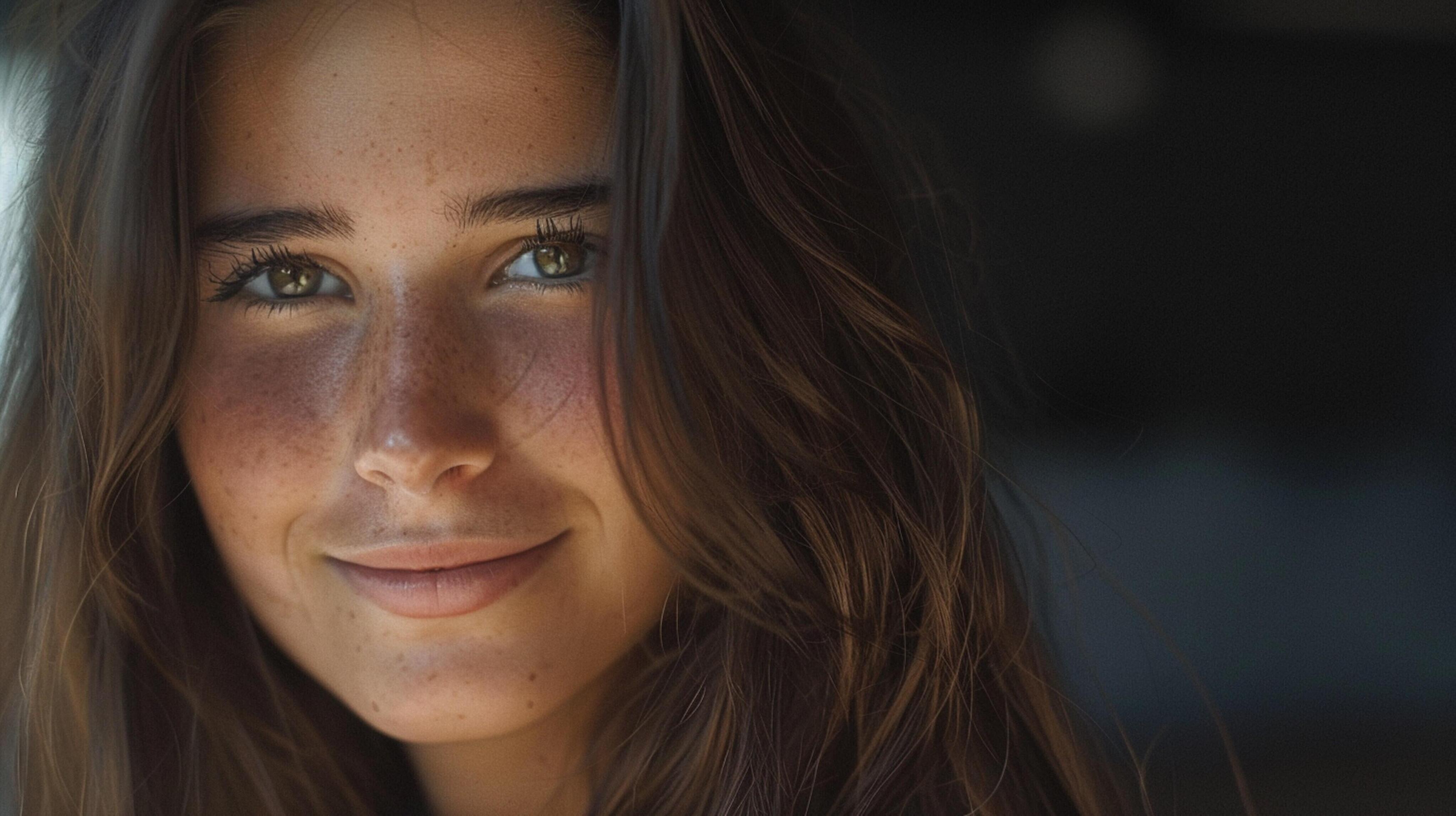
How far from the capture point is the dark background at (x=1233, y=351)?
0.93m

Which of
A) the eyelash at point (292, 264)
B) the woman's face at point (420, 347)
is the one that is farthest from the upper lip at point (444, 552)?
the eyelash at point (292, 264)

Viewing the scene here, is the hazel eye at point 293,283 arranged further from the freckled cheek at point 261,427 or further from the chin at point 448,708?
the chin at point 448,708

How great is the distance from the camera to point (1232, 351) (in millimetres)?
979

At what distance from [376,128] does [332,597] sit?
0.97 feet

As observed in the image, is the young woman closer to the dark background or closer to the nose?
the nose

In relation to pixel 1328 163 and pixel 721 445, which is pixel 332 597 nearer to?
pixel 721 445

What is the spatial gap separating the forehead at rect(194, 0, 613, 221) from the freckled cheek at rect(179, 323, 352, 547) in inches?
3.8

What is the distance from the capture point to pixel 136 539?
0.84 meters

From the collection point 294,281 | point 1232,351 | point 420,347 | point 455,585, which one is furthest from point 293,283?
point 1232,351

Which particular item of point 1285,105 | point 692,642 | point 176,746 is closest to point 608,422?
point 692,642

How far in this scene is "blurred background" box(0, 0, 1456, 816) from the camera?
0.93 m

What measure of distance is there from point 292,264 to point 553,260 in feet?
0.53

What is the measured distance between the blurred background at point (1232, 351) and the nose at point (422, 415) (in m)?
0.40

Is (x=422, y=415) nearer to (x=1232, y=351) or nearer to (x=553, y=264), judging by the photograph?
(x=553, y=264)
